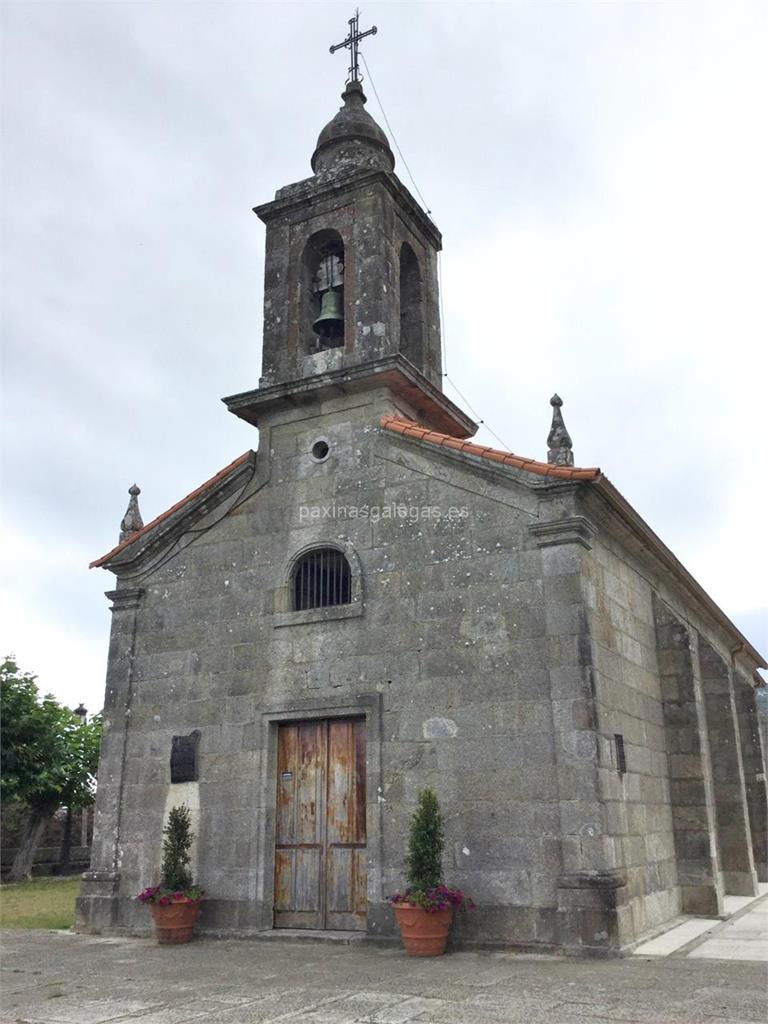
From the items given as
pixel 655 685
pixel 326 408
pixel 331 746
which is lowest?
pixel 331 746

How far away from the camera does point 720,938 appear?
9.79m

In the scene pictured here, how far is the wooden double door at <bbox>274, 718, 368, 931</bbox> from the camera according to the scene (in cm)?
1053

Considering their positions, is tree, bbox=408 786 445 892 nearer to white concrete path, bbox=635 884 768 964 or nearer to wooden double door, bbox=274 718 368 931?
wooden double door, bbox=274 718 368 931

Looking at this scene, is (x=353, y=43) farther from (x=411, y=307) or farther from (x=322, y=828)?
(x=322, y=828)

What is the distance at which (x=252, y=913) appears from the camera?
10727 mm

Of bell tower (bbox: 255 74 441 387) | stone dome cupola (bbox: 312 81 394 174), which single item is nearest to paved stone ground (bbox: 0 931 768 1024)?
bell tower (bbox: 255 74 441 387)

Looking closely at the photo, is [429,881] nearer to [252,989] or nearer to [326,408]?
[252,989]

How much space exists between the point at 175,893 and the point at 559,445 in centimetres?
704

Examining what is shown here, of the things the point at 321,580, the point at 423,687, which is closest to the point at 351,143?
the point at 321,580

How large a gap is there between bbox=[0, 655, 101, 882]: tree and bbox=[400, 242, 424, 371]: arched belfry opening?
1459 centimetres

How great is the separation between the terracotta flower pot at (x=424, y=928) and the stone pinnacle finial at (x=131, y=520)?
22.7ft

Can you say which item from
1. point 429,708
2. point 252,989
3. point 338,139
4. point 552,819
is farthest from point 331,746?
point 338,139

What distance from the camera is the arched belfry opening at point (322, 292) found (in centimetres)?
1339

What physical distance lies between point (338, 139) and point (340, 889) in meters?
11.2
